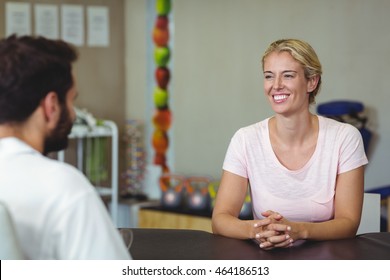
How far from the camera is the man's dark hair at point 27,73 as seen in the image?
1.21 meters

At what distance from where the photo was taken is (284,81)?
2.15 meters

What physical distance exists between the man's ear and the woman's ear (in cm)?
111

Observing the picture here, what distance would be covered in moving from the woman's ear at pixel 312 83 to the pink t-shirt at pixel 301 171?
0.11 meters

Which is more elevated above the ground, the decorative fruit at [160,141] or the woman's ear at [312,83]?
the woman's ear at [312,83]

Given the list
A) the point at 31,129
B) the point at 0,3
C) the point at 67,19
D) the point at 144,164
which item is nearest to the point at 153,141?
the point at 144,164

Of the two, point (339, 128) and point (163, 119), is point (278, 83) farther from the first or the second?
point (163, 119)

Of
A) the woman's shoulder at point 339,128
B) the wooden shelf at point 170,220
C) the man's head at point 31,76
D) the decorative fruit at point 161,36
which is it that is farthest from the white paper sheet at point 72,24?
the man's head at point 31,76

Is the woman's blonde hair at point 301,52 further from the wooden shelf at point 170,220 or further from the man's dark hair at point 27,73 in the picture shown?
the wooden shelf at point 170,220

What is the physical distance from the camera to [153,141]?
495 centimetres

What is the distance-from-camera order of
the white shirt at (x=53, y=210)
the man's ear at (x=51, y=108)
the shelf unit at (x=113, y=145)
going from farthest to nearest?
the shelf unit at (x=113, y=145)
the man's ear at (x=51, y=108)
the white shirt at (x=53, y=210)

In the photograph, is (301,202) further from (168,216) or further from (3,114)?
(168,216)

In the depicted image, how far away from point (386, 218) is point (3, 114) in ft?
8.84

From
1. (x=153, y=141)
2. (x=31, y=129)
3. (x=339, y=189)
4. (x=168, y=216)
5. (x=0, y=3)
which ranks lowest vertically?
(x=168, y=216)
